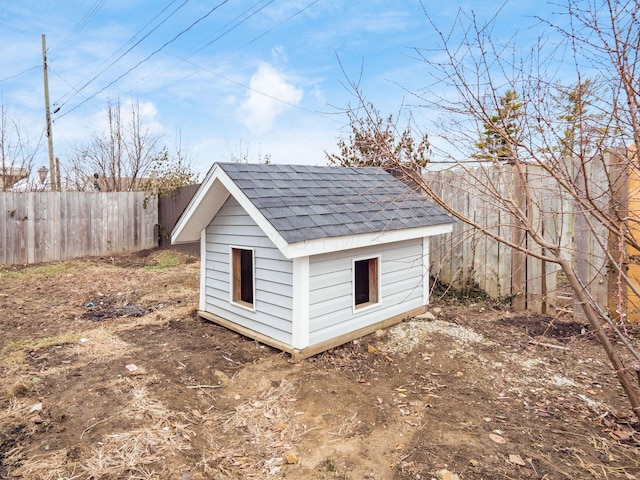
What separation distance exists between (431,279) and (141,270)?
721 cm

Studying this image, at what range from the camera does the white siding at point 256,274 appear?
4457 mm

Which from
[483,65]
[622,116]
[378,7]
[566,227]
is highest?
[378,7]

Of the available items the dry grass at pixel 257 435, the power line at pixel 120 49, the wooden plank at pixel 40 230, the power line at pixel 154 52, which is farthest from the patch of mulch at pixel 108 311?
the power line at pixel 120 49

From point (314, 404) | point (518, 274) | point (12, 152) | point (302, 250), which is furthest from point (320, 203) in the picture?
point (12, 152)

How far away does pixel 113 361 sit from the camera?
4.42 m

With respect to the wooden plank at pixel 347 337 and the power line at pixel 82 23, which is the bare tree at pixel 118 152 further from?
the wooden plank at pixel 347 337

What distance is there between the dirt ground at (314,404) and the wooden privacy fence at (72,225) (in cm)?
553

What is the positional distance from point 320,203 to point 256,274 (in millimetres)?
1190

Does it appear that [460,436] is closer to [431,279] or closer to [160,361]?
[160,361]

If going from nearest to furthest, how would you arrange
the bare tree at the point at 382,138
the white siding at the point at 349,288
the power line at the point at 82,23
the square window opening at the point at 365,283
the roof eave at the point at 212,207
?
the bare tree at the point at 382,138, the roof eave at the point at 212,207, the white siding at the point at 349,288, the square window opening at the point at 365,283, the power line at the point at 82,23

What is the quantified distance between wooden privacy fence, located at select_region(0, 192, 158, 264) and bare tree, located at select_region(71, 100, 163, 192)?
3.41 m

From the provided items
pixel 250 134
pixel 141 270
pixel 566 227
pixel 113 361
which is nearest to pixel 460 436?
pixel 113 361

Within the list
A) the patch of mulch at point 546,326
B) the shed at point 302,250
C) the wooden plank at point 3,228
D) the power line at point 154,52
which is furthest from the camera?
the wooden plank at point 3,228

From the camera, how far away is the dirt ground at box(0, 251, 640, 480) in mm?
2672
